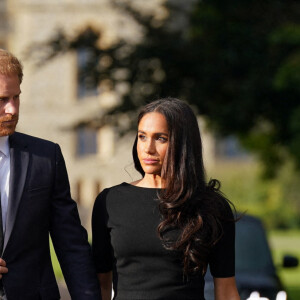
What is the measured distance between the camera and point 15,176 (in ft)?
15.9

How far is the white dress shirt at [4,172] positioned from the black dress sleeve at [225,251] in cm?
97

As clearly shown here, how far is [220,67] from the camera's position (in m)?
14.2

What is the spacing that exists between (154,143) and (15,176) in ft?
2.18

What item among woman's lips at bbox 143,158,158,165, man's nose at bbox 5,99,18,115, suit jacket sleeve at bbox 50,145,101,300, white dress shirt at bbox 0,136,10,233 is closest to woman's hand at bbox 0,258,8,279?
white dress shirt at bbox 0,136,10,233

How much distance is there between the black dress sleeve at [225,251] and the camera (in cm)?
476

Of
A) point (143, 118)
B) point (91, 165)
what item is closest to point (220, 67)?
point (143, 118)

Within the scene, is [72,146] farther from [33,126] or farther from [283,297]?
[283,297]

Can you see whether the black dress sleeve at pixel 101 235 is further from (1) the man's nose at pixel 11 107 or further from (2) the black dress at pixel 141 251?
(1) the man's nose at pixel 11 107

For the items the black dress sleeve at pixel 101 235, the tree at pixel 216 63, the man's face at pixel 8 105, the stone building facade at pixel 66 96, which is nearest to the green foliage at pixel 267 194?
the stone building facade at pixel 66 96

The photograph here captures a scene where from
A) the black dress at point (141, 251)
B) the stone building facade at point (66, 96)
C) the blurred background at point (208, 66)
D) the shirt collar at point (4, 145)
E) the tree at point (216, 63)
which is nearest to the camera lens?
the black dress at point (141, 251)

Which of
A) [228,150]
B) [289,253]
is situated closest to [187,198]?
[289,253]

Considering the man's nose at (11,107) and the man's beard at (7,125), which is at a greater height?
the man's nose at (11,107)

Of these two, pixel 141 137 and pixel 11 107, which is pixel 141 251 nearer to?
pixel 141 137

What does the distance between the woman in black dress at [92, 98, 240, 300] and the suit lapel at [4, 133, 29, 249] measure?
1.21ft
